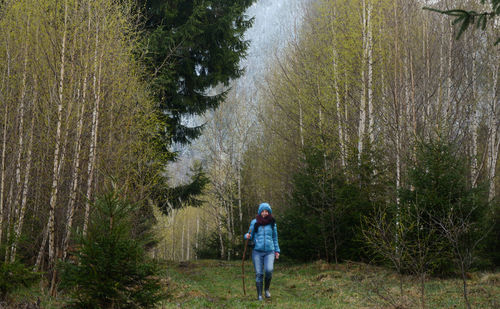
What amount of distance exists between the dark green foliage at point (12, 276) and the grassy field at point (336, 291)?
74.0 inches

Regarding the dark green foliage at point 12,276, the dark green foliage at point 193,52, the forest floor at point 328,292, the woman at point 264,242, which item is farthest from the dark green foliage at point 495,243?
the dark green foliage at point 12,276

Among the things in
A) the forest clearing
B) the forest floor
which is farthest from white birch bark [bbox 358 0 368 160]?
the forest floor

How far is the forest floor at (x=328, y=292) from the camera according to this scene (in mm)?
7250

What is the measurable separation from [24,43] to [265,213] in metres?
6.03

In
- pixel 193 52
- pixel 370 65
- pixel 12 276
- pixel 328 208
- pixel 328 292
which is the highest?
pixel 193 52

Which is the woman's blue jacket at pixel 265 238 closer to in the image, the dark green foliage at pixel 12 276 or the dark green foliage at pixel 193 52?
the dark green foliage at pixel 12 276

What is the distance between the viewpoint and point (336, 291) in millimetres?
9609

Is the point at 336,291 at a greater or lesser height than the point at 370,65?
lesser

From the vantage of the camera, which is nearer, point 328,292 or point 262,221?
point 262,221

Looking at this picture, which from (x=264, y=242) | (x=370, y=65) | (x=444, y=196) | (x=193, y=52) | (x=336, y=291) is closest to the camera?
(x=264, y=242)

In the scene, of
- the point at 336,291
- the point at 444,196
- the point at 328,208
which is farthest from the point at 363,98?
the point at 336,291

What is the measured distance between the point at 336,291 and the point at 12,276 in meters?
6.35

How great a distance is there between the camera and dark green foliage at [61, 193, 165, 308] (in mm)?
5004

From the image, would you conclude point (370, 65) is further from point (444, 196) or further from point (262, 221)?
point (262, 221)
